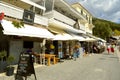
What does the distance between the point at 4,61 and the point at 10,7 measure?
3.93 metres

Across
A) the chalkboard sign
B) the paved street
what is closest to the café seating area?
the paved street

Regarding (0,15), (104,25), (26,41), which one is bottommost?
(26,41)

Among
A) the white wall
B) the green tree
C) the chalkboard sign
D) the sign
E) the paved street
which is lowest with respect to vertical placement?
the paved street

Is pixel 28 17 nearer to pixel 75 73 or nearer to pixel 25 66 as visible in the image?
pixel 75 73

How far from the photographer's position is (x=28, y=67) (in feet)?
37.0

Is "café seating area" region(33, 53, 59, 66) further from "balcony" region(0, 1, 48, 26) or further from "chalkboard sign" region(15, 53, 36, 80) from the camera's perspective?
"chalkboard sign" region(15, 53, 36, 80)

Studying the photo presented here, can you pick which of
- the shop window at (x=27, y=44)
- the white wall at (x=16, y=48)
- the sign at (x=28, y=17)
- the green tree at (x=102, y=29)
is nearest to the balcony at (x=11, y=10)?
the sign at (x=28, y=17)

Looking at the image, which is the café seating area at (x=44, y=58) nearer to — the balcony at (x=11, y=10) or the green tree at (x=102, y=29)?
the balcony at (x=11, y=10)

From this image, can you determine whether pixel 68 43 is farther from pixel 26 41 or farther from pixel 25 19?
pixel 25 19

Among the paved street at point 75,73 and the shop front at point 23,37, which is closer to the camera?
the paved street at point 75,73

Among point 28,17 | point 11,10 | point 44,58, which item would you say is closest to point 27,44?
point 44,58

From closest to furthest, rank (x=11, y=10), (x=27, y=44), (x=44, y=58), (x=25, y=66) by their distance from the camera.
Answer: (x=25, y=66) < (x=11, y=10) < (x=44, y=58) < (x=27, y=44)

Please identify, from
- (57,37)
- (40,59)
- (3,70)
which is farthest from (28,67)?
(57,37)

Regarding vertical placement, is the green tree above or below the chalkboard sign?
above
